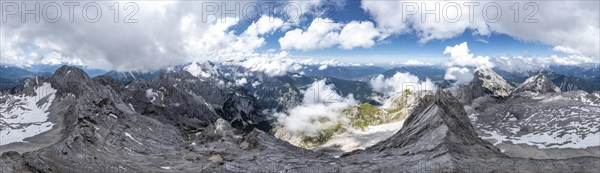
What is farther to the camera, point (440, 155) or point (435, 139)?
point (435, 139)

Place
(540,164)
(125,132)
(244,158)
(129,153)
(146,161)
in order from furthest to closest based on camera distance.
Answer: (125,132) → (129,153) → (146,161) → (244,158) → (540,164)

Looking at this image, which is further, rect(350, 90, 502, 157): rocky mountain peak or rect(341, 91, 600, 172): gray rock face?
rect(350, 90, 502, 157): rocky mountain peak

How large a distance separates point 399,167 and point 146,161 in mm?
79365

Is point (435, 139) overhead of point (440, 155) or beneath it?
overhead

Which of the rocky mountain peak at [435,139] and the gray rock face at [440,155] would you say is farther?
the rocky mountain peak at [435,139]

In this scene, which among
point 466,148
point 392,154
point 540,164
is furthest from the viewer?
point 392,154

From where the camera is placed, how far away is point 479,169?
8381 centimetres

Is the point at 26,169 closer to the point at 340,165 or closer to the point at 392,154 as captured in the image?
the point at 340,165

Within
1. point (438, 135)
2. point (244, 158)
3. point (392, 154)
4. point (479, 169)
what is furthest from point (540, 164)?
point (244, 158)

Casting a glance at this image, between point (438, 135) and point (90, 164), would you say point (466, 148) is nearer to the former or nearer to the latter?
point (438, 135)

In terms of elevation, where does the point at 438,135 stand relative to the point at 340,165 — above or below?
above

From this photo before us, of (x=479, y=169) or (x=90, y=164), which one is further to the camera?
(x=90, y=164)

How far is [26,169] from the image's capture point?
9419 centimetres

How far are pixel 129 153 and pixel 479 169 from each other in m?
111
